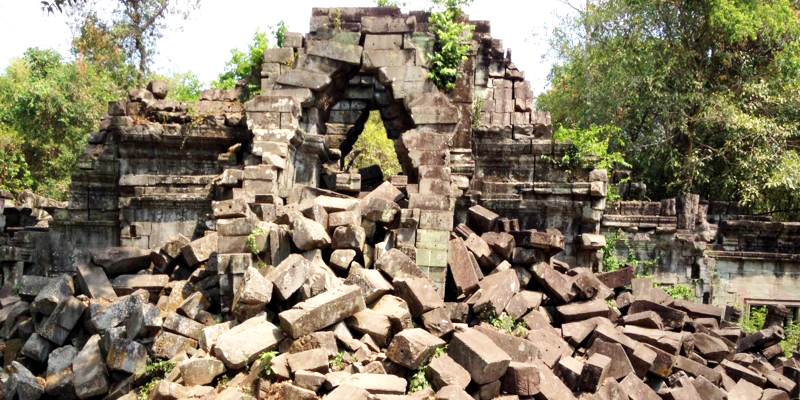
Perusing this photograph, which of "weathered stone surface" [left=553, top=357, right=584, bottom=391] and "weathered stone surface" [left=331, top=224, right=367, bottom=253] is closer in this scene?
"weathered stone surface" [left=553, top=357, right=584, bottom=391]

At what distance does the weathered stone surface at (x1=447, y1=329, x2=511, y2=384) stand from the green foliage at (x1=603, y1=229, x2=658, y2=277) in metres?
5.61

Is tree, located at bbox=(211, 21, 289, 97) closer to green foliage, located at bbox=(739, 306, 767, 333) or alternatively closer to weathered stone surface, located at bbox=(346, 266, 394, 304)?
weathered stone surface, located at bbox=(346, 266, 394, 304)

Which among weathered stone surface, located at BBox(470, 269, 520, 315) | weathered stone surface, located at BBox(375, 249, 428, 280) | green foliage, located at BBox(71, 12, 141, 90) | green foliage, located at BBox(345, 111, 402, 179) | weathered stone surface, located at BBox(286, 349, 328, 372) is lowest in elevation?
weathered stone surface, located at BBox(286, 349, 328, 372)

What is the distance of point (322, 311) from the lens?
679cm

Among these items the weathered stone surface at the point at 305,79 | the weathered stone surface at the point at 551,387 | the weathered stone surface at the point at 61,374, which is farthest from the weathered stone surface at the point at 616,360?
the weathered stone surface at the point at 61,374

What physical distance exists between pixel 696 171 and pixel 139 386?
12.5 meters

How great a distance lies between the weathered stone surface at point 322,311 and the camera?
261 inches

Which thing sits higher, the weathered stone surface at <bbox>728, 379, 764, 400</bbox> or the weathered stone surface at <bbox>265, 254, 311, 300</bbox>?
the weathered stone surface at <bbox>265, 254, 311, 300</bbox>

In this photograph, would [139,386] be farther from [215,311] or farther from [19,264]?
[19,264]

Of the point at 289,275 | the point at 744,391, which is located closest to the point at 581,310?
the point at 744,391

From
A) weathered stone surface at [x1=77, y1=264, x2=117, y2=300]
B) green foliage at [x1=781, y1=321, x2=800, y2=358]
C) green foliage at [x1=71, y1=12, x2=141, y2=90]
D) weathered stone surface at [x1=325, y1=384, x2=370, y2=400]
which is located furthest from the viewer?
green foliage at [x1=71, y1=12, x2=141, y2=90]

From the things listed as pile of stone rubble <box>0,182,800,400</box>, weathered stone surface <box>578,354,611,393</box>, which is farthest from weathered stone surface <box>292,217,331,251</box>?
weathered stone surface <box>578,354,611,393</box>

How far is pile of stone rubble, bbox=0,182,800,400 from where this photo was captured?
662 centimetres

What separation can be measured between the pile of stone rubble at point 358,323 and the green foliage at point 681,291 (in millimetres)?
1967
